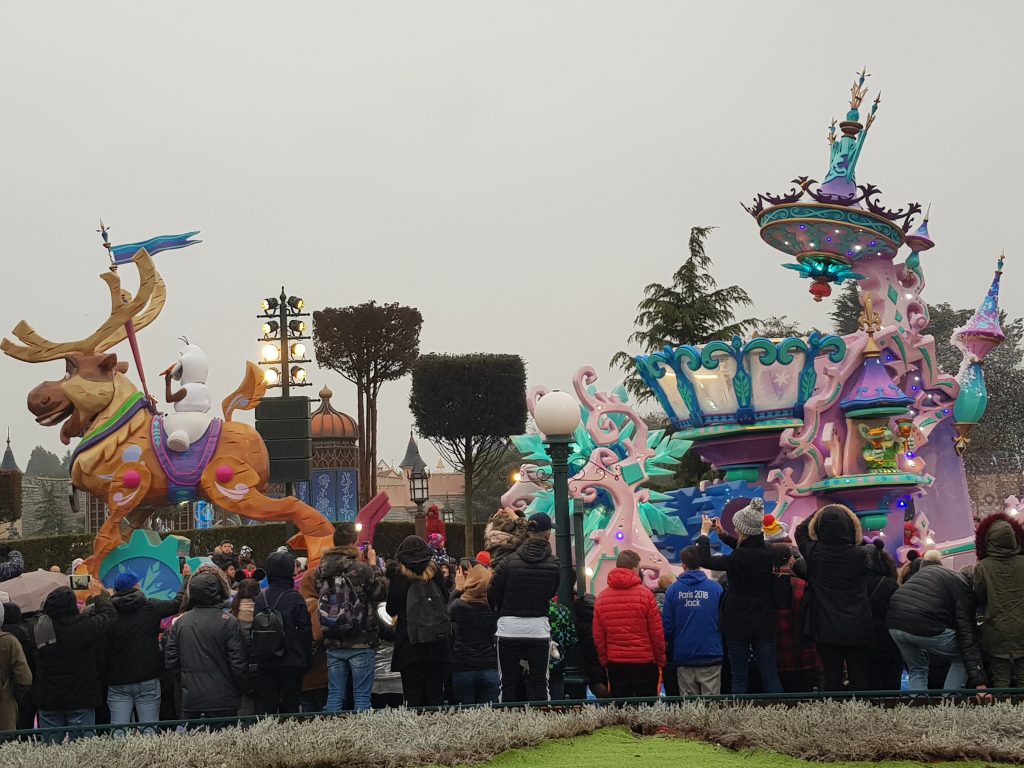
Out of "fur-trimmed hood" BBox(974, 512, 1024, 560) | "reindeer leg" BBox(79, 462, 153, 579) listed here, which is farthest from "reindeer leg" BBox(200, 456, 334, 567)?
"fur-trimmed hood" BBox(974, 512, 1024, 560)

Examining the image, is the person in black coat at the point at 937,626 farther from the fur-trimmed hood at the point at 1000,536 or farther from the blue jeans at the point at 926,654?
the fur-trimmed hood at the point at 1000,536

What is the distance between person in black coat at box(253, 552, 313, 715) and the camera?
8148 millimetres

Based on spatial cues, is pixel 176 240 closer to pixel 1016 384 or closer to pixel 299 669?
pixel 299 669

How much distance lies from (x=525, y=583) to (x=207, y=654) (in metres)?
2.03

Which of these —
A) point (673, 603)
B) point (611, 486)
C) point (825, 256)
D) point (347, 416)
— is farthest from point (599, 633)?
point (347, 416)

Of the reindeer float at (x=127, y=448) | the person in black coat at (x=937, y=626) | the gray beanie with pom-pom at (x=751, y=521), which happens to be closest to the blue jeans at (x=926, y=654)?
the person in black coat at (x=937, y=626)

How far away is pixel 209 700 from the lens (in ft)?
26.1

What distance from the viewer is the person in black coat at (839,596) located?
7.78 m

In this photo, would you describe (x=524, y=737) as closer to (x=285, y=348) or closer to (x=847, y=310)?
(x=285, y=348)

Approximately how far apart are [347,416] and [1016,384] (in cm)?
2332

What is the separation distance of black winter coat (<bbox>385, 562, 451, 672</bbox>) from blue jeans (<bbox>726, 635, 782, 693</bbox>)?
1.85 meters

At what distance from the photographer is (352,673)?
8.45 metres

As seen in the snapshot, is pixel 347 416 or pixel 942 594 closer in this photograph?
pixel 942 594

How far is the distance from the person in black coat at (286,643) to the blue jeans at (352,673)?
187mm
